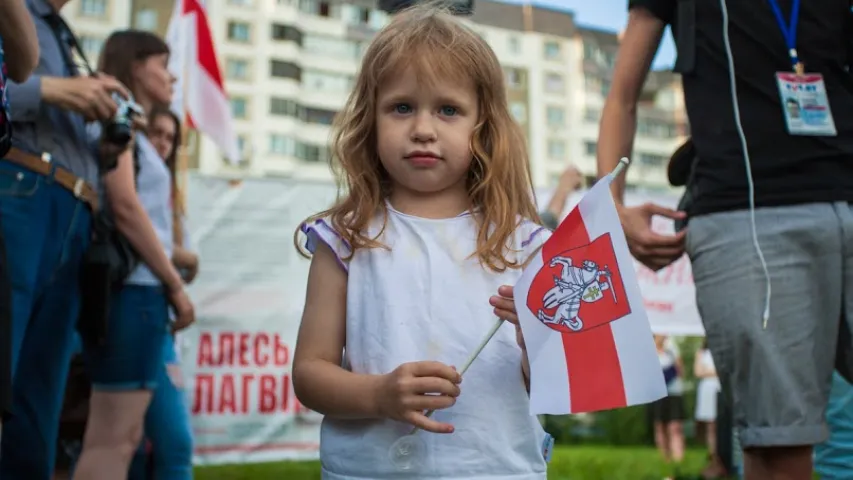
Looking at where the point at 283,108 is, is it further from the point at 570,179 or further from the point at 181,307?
the point at 181,307

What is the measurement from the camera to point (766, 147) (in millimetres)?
2066

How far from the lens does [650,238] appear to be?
2217mm

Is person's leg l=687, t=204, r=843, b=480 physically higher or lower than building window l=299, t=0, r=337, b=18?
lower

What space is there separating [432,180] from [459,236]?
109 mm

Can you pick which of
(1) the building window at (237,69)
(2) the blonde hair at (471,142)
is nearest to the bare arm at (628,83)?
(2) the blonde hair at (471,142)

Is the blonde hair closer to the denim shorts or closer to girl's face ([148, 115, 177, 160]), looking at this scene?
the denim shorts

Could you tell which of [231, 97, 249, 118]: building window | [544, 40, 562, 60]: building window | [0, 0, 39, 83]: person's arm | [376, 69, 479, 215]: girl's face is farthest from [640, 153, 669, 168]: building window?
[376, 69, 479, 215]: girl's face

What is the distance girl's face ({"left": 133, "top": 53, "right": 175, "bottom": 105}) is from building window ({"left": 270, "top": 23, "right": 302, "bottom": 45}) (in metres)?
19.8

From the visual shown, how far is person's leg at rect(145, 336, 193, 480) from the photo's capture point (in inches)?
137

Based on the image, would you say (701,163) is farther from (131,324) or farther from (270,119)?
(270,119)

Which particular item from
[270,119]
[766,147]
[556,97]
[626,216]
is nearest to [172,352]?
[626,216]

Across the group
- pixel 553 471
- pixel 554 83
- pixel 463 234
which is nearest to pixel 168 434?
pixel 463 234

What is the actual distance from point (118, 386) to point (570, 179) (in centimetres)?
318

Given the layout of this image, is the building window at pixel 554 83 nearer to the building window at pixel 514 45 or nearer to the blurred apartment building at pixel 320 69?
the blurred apartment building at pixel 320 69
